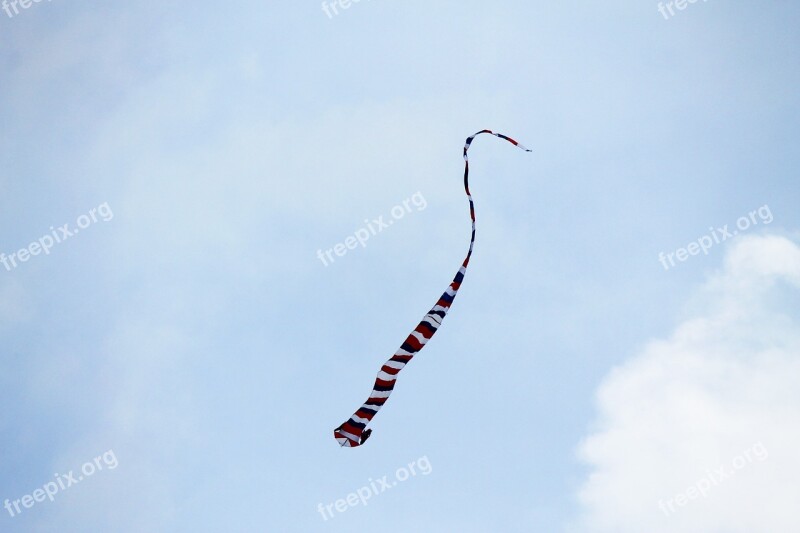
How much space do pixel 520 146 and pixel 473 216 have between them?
4193 millimetres

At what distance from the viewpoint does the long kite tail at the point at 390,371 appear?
30969 millimetres

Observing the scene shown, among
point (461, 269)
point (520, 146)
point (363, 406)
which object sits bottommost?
point (363, 406)

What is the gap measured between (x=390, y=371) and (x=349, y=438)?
3.61 m

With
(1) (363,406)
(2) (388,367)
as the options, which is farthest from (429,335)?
(1) (363,406)

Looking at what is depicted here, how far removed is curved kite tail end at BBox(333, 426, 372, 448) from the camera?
1216 inches

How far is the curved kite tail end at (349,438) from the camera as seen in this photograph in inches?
1216

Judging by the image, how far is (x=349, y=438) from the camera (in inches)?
1216

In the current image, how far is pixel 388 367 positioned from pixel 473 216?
26.7 feet

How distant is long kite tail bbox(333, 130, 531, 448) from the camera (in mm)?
30969

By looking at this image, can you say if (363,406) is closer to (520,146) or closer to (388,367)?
(388,367)

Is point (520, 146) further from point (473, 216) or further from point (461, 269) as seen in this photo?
point (461, 269)

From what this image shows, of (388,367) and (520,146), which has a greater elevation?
(520,146)

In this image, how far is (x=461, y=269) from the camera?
31938mm

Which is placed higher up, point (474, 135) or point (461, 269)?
point (474, 135)
